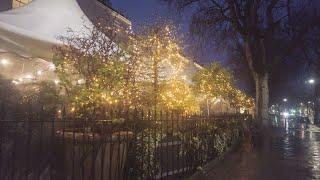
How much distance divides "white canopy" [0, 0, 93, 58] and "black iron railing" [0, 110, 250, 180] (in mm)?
2144

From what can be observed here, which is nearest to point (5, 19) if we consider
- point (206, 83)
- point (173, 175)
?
point (173, 175)

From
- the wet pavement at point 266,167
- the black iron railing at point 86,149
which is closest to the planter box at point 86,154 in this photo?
the black iron railing at point 86,149

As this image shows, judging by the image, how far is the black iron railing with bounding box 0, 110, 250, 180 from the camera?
18.9 ft

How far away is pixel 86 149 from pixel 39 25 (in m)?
3.51

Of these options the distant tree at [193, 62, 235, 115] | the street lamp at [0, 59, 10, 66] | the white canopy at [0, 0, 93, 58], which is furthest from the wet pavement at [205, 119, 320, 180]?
the distant tree at [193, 62, 235, 115]

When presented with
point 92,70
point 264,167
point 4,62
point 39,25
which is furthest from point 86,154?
point 264,167

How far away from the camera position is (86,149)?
19.9 feet

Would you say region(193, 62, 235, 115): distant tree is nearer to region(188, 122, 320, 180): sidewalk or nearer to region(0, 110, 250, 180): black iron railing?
region(188, 122, 320, 180): sidewalk

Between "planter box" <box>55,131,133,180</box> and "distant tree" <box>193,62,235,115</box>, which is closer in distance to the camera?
"planter box" <box>55,131,133,180</box>

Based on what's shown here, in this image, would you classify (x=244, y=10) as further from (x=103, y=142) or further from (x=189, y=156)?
(x=103, y=142)

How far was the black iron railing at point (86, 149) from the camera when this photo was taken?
577cm

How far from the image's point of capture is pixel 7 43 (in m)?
7.61

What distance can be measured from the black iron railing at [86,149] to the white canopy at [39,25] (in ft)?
7.03

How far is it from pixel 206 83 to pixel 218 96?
5.58ft
